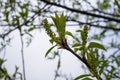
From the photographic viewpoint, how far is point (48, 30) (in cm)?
92

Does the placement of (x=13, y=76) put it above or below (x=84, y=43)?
below

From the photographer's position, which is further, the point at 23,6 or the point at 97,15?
the point at 97,15

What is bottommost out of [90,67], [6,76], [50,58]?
[50,58]

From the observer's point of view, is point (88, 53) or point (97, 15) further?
point (97, 15)

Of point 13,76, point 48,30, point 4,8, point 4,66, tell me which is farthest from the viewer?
point 4,8

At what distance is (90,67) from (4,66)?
4.02ft

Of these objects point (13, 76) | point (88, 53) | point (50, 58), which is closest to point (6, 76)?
point (13, 76)

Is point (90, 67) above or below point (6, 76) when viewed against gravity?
above

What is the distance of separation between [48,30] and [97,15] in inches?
110

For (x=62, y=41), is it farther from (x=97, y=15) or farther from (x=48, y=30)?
(x=97, y=15)

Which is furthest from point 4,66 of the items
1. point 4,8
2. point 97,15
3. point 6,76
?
point 97,15

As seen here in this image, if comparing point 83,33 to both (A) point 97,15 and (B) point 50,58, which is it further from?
(A) point 97,15

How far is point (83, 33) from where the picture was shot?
936mm

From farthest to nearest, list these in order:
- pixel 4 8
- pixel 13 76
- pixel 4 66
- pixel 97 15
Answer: pixel 97 15
pixel 4 8
pixel 4 66
pixel 13 76
